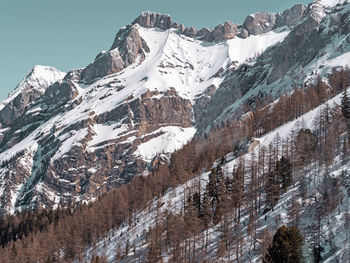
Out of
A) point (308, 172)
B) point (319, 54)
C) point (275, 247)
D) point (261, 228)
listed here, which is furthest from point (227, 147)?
point (319, 54)

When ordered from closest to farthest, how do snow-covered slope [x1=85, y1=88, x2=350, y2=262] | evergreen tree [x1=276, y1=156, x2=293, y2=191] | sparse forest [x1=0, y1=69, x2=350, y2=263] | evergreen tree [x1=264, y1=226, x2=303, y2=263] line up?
evergreen tree [x1=264, y1=226, x2=303, y2=263] → snow-covered slope [x1=85, y1=88, x2=350, y2=262] → sparse forest [x1=0, y1=69, x2=350, y2=263] → evergreen tree [x1=276, y1=156, x2=293, y2=191]

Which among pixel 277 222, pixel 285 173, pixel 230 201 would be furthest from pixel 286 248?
pixel 285 173

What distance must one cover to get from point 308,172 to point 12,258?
76.6m

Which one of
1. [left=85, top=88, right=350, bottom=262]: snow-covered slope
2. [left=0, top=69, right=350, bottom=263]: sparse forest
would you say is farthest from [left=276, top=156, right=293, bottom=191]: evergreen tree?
[left=85, top=88, right=350, bottom=262]: snow-covered slope

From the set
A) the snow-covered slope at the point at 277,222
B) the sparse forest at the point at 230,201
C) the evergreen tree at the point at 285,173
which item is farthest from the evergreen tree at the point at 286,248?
the evergreen tree at the point at 285,173

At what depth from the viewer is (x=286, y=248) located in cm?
4197

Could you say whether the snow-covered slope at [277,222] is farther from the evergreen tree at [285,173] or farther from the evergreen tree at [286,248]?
the evergreen tree at [286,248]

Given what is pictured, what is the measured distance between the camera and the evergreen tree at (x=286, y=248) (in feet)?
137

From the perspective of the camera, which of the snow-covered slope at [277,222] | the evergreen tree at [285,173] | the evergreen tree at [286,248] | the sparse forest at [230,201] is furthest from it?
the evergreen tree at [285,173]

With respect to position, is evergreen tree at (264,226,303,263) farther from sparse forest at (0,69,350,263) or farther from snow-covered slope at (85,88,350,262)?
snow-covered slope at (85,88,350,262)

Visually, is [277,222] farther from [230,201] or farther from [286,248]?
[286,248]

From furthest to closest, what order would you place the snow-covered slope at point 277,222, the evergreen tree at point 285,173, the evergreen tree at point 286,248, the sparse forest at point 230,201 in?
the evergreen tree at point 285,173 < the sparse forest at point 230,201 < the snow-covered slope at point 277,222 < the evergreen tree at point 286,248

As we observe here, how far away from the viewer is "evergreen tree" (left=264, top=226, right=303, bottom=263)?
4191cm

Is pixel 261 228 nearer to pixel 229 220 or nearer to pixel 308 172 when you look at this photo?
pixel 229 220
